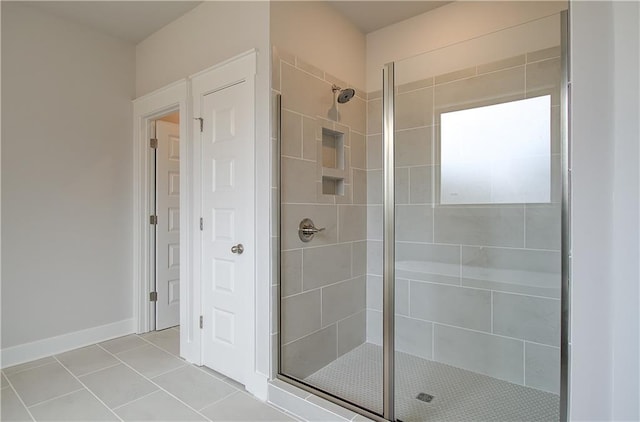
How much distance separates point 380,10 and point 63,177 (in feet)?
9.11

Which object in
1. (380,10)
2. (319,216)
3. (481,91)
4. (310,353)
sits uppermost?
(380,10)

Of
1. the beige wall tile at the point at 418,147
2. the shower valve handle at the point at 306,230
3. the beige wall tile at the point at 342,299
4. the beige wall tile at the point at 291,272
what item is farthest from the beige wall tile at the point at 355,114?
the beige wall tile at the point at 342,299

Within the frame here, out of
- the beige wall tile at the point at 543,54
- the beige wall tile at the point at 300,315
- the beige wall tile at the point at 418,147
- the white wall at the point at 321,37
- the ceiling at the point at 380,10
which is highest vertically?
the ceiling at the point at 380,10

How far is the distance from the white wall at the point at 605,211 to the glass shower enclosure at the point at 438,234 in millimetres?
845

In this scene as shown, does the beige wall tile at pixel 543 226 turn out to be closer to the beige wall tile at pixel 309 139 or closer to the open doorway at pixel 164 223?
the beige wall tile at pixel 309 139

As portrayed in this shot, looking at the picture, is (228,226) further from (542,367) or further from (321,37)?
(542,367)

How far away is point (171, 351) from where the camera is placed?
265 cm

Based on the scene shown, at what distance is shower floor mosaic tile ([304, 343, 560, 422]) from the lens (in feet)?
6.02

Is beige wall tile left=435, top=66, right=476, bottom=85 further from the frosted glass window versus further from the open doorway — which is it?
the open doorway

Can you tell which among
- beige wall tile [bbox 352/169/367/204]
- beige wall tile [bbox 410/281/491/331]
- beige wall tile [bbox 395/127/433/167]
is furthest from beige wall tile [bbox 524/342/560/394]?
beige wall tile [bbox 352/169/367/204]

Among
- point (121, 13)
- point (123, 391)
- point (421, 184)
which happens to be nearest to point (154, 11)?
point (121, 13)

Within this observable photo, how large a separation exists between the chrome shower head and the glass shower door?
377mm

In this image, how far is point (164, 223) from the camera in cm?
314

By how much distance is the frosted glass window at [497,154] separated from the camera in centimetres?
204
